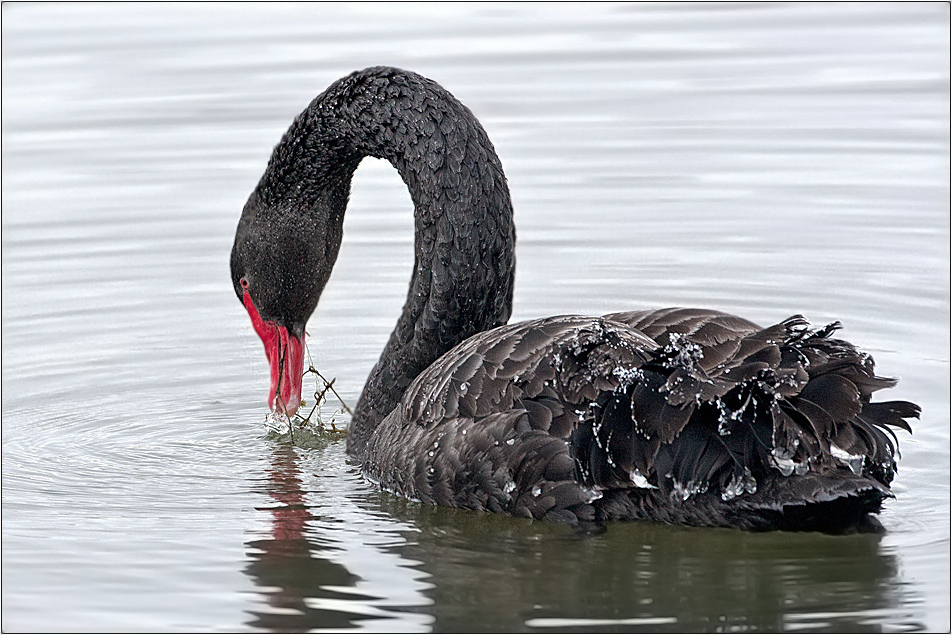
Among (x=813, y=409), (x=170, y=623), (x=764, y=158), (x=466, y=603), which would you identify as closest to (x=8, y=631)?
(x=170, y=623)

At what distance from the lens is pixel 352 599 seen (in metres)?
5.51

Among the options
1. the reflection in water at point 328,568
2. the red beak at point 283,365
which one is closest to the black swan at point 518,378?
the red beak at point 283,365

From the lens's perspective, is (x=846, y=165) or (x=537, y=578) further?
(x=846, y=165)

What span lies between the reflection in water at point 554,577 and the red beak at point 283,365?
1.03 metres

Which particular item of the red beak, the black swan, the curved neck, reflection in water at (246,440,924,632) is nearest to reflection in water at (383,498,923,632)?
reflection in water at (246,440,924,632)

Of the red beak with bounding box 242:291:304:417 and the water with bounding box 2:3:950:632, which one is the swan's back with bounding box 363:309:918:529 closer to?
the water with bounding box 2:3:950:632

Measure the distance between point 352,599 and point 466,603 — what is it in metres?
0.37

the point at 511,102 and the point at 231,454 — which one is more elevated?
the point at 511,102

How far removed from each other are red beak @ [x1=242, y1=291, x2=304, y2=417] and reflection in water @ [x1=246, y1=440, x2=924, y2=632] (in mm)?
1032

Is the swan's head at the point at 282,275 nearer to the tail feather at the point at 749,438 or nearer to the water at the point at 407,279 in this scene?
the water at the point at 407,279

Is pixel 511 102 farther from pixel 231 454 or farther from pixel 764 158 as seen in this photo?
pixel 231 454

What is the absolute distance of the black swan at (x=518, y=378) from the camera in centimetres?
556

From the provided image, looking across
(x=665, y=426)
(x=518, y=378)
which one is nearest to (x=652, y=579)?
(x=665, y=426)

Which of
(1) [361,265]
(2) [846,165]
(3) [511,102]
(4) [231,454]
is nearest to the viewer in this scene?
(4) [231,454]
